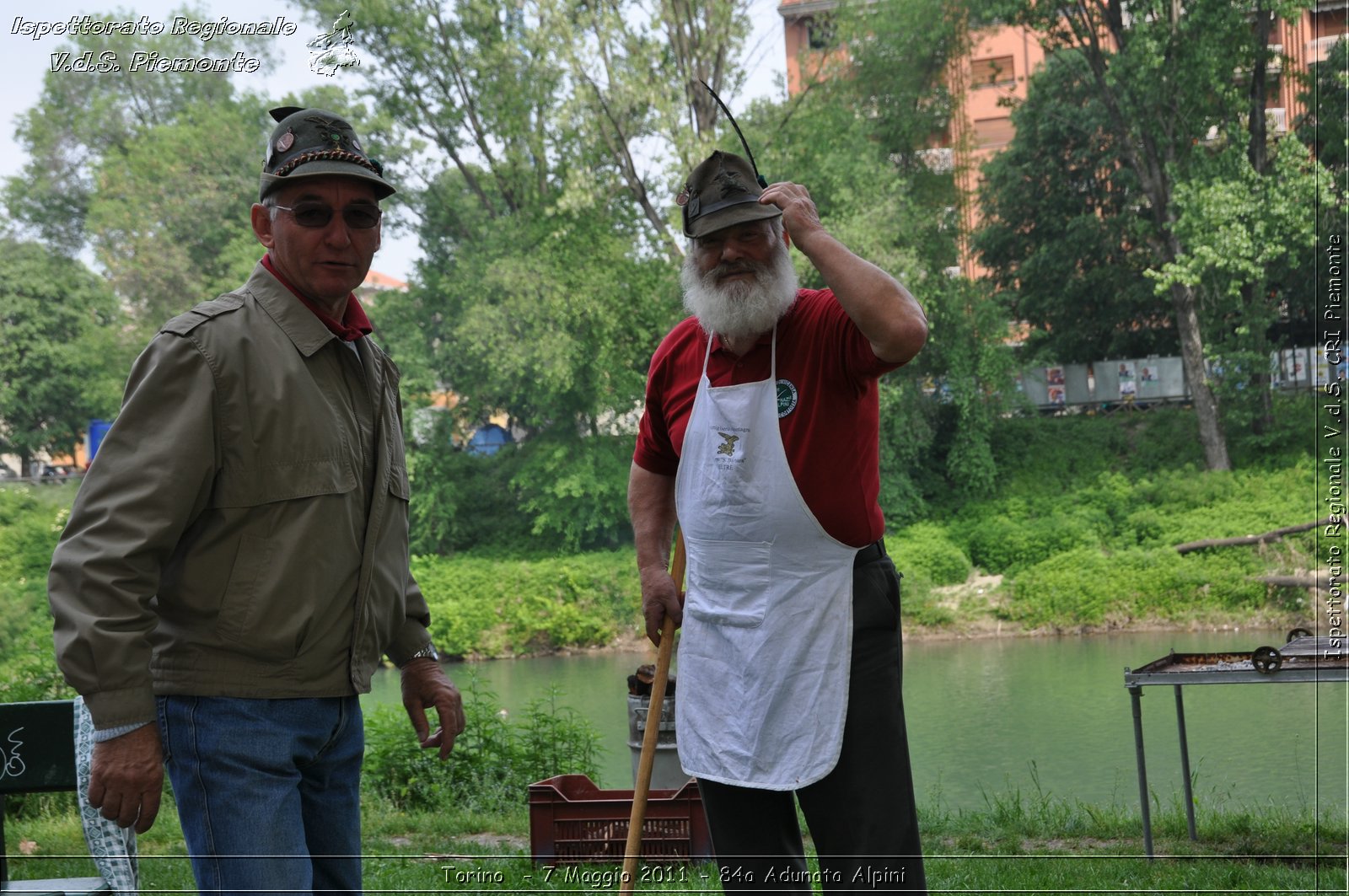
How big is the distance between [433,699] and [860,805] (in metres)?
0.84

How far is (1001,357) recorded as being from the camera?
870 inches

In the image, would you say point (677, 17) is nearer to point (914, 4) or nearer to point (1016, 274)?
point (914, 4)

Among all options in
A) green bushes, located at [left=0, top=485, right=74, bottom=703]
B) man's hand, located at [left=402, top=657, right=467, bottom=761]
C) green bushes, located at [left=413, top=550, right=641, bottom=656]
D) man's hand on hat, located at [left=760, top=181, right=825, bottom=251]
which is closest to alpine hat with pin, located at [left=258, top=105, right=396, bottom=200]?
man's hand on hat, located at [left=760, top=181, right=825, bottom=251]

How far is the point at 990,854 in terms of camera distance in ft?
15.6

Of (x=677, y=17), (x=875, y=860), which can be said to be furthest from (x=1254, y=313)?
(x=875, y=860)

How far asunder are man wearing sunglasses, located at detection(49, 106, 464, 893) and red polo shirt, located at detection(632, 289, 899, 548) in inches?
30.8

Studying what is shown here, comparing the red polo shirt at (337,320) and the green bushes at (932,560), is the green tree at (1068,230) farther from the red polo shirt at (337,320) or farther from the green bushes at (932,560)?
the red polo shirt at (337,320)

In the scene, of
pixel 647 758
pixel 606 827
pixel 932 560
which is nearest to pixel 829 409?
pixel 647 758

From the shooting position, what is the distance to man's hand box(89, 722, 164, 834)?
177cm

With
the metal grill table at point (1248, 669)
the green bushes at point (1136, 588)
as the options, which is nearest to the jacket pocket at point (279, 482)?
the metal grill table at point (1248, 669)

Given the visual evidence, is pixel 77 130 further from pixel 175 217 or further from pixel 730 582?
pixel 730 582

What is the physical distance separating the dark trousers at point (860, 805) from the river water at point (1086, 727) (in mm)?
2014

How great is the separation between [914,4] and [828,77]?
2.17 meters

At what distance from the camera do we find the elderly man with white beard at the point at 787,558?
2.28m
